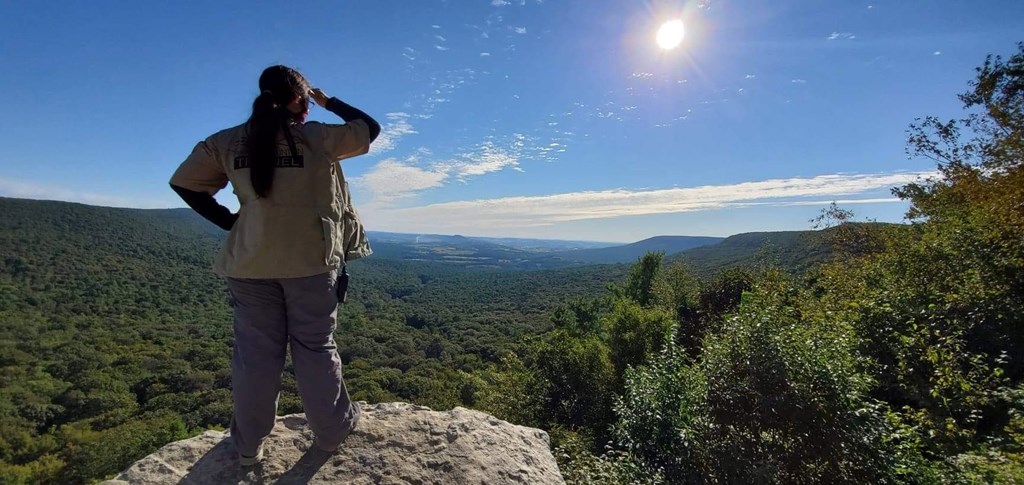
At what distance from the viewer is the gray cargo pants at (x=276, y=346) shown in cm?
250

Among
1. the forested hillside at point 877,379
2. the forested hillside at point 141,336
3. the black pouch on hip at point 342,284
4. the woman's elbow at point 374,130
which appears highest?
the woman's elbow at point 374,130

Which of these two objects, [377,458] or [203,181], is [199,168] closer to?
[203,181]

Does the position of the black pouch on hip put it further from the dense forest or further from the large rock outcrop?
the dense forest

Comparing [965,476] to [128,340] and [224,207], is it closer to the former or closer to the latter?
[224,207]

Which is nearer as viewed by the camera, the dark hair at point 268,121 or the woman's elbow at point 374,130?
the dark hair at point 268,121

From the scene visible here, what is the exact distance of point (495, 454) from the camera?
10.2 feet

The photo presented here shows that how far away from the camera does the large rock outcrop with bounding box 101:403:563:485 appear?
272 centimetres

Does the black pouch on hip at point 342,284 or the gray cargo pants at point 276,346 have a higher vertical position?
the black pouch on hip at point 342,284

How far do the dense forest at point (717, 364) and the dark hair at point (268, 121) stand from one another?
6.00 m

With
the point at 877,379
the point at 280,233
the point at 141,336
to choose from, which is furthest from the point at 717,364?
the point at 141,336

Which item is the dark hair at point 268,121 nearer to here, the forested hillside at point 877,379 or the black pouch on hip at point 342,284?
the black pouch on hip at point 342,284

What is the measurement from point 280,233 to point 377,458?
1.65 metres

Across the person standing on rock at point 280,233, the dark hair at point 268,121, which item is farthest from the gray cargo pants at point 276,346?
the dark hair at point 268,121

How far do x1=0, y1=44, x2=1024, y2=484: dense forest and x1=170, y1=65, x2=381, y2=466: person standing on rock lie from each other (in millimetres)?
5100
